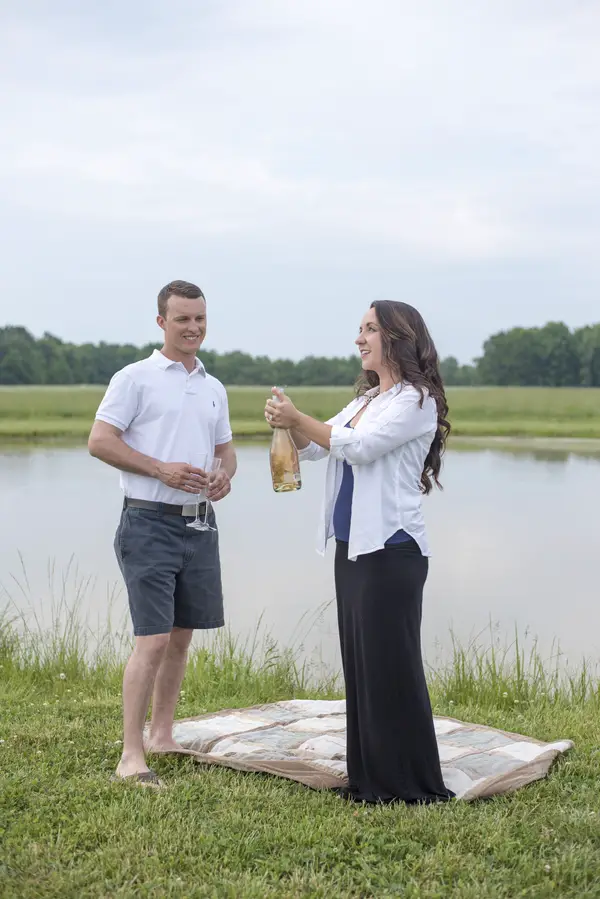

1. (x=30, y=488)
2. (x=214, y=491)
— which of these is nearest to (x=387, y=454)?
(x=214, y=491)

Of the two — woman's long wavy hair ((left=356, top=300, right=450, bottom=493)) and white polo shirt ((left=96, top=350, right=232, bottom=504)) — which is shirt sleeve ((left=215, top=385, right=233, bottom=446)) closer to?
white polo shirt ((left=96, top=350, right=232, bottom=504))

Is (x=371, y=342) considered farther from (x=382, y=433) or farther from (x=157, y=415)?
(x=157, y=415)

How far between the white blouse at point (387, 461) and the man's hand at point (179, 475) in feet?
2.04

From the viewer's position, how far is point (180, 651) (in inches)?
192

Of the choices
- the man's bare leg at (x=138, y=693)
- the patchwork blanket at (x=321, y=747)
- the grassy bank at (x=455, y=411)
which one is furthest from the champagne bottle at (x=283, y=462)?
the grassy bank at (x=455, y=411)

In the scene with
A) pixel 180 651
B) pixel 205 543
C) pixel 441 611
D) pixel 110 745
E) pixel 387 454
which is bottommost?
pixel 441 611

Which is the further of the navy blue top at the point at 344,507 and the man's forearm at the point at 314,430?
the navy blue top at the point at 344,507

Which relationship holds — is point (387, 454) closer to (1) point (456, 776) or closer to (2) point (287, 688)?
(1) point (456, 776)

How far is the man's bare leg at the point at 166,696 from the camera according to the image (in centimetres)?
488

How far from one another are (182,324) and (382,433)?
3.60 feet

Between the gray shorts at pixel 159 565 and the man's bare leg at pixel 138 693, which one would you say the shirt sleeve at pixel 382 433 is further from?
the man's bare leg at pixel 138 693

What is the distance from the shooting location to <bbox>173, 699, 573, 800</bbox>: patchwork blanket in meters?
4.57

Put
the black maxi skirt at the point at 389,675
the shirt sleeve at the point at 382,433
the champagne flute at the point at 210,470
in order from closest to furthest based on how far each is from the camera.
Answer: the shirt sleeve at the point at 382,433 < the black maxi skirt at the point at 389,675 < the champagne flute at the point at 210,470

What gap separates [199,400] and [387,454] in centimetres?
95
